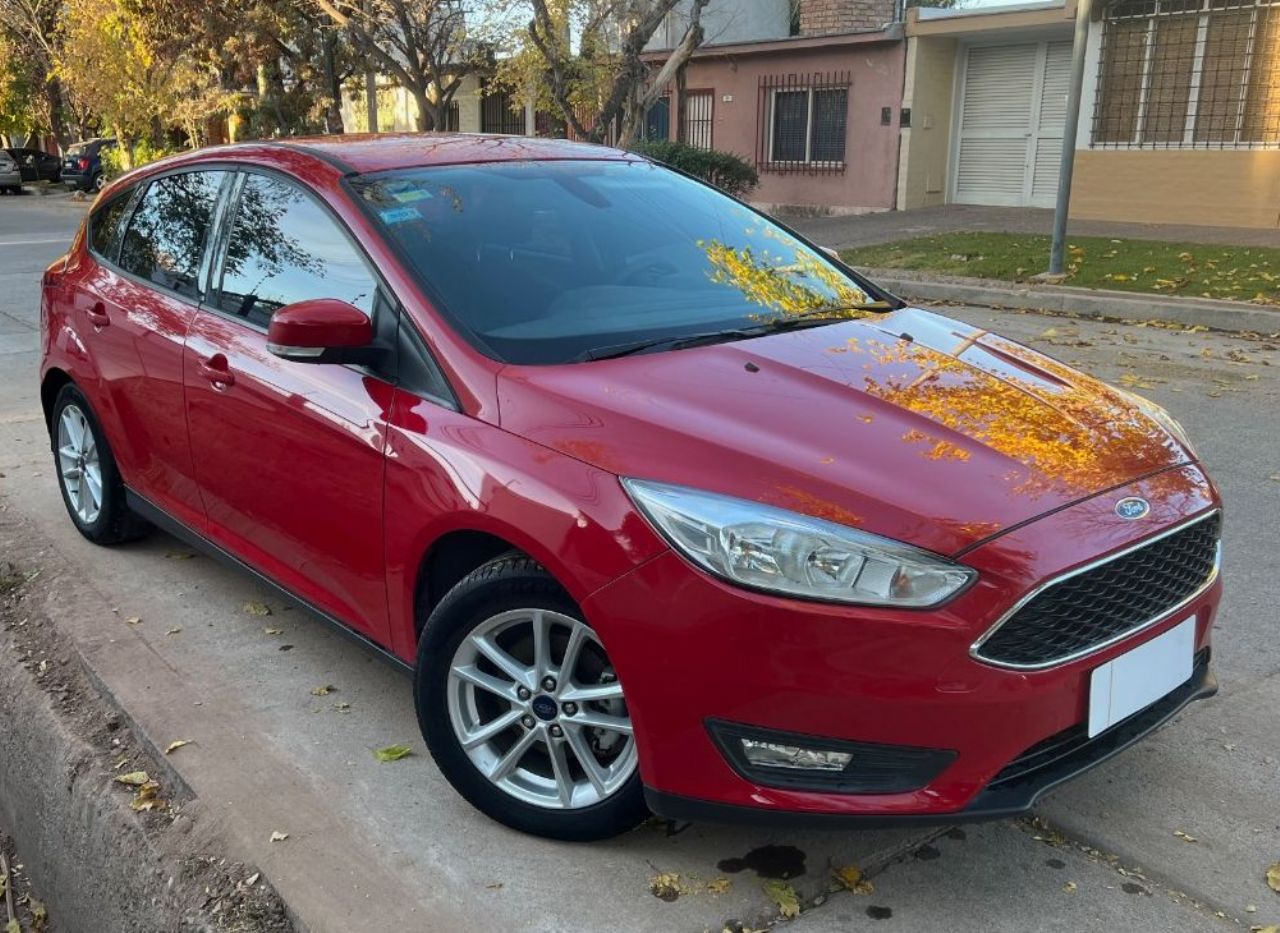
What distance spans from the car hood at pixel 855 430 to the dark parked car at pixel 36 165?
127 ft

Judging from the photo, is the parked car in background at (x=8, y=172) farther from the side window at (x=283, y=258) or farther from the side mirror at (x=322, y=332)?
the side mirror at (x=322, y=332)

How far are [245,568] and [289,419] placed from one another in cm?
71

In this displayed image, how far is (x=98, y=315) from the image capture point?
14.4 ft

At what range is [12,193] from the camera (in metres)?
36.3

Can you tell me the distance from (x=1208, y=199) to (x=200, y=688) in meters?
15.4

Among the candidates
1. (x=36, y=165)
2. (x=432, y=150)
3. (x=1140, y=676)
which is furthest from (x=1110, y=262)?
(x=36, y=165)

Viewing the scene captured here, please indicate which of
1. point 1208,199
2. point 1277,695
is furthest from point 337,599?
point 1208,199

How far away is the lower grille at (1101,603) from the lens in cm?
226

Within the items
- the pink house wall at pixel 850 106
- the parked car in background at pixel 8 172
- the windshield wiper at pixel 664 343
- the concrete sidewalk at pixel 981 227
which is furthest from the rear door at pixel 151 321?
the parked car in background at pixel 8 172

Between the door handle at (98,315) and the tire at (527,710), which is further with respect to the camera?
the door handle at (98,315)

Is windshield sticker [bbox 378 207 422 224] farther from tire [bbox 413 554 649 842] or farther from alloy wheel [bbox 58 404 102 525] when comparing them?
alloy wheel [bbox 58 404 102 525]

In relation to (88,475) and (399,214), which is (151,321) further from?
(399,214)

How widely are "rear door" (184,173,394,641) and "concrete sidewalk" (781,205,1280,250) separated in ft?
37.9

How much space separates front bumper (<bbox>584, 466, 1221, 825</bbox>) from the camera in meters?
2.22
